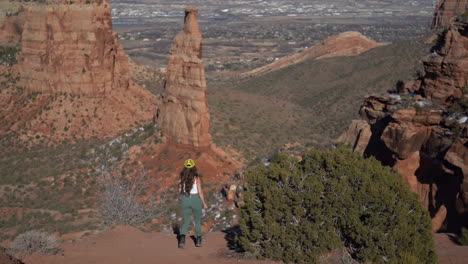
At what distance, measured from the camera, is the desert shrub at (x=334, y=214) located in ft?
37.9

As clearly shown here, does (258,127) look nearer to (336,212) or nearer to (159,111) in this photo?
(159,111)

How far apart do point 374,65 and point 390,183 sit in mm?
54192

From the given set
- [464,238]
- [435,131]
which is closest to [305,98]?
[435,131]

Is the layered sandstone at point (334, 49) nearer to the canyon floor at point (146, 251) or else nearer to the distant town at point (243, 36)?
the distant town at point (243, 36)

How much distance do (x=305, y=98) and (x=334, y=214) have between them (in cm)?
4812

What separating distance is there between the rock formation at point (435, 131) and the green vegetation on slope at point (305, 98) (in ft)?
38.9

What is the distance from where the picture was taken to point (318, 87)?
63031 millimetres

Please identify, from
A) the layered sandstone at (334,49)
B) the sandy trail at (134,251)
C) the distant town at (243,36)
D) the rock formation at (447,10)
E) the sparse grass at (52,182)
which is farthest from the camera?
the distant town at (243,36)

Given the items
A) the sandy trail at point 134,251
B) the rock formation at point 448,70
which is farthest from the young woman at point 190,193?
the rock formation at point 448,70

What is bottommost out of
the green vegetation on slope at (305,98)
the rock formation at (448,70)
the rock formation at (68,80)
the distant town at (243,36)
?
the distant town at (243,36)

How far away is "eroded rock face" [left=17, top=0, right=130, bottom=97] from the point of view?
120ft

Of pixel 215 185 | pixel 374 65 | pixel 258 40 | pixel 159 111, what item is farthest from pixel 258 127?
pixel 258 40

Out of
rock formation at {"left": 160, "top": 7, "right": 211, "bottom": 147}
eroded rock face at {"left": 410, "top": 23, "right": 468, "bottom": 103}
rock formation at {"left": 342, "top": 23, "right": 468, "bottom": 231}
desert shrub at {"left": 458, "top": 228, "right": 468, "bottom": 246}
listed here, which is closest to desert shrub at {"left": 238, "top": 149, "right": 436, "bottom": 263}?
desert shrub at {"left": 458, "top": 228, "right": 468, "bottom": 246}

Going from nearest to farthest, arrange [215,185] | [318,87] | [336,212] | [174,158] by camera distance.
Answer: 1. [336,212]
2. [215,185]
3. [174,158]
4. [318,87]
